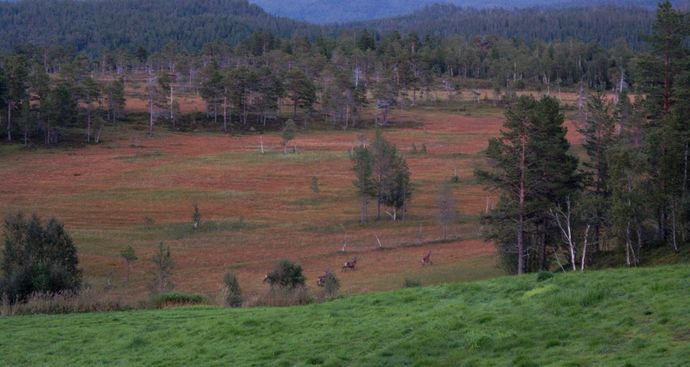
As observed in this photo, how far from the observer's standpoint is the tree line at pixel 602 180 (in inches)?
1284

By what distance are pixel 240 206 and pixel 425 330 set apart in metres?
52.6

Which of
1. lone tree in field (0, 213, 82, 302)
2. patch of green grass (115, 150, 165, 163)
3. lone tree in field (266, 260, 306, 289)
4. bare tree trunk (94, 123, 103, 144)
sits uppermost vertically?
bare tree trunk (94, 123, 103, 144)

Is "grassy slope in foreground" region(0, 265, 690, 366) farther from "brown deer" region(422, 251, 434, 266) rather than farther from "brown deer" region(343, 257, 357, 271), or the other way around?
"brown deer" region(422, 251, 434, 266)

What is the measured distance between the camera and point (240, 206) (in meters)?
65.3

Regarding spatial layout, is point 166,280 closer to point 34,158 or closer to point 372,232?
Answer: point 372,232

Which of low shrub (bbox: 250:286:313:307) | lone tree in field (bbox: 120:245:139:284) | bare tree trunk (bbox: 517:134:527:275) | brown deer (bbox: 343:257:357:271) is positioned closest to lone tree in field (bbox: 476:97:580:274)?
bare tree trunk (bbox: 517:134:527:275)

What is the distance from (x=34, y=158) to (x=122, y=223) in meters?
37.8

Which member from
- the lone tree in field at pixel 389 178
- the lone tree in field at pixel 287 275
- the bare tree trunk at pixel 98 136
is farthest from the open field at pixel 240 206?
the lone tree in field at pixel 287 275

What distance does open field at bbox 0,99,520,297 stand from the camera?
44.3 metres

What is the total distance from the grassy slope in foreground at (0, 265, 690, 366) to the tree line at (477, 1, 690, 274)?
15577 millimetres

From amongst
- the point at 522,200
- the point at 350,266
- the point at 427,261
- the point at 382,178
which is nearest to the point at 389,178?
the point at 382,178

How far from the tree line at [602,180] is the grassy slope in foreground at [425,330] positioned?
15.6 meters

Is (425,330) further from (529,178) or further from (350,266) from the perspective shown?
(350,266)

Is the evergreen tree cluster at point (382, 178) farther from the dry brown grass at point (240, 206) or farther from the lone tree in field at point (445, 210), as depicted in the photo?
the lone tree in field at point (445, 210)
